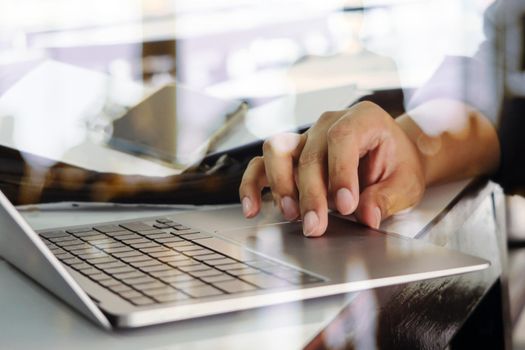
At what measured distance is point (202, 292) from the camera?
324mm

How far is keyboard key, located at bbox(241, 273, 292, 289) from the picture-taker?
0.34m

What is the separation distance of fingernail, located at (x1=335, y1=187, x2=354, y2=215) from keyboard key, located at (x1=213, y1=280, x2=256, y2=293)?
0.56ft

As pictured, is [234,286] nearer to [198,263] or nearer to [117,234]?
[198,263]

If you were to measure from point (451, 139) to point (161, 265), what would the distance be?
422 millimetres

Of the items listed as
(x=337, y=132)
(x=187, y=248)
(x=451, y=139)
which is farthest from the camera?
(x=451, y=139)

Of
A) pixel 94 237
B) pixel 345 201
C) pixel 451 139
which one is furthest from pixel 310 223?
pixel 451 139

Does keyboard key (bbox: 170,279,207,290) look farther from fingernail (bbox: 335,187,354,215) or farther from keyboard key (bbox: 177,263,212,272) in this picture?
fingernail (bbox: 335,187,354,215)

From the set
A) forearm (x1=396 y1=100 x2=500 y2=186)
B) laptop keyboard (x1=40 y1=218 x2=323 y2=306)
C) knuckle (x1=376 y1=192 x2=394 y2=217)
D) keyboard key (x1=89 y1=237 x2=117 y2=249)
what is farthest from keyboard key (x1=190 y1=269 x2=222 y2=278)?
forearm (x1=396 y1=100 x2=500 y2=186)

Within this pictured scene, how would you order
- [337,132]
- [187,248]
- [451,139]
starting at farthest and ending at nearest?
1. [451,139]
2. [337,132]
3. [187,248]

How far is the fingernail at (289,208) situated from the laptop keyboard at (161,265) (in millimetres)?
86

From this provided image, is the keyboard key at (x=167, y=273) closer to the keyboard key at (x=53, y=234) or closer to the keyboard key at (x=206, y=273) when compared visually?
the keyboard key at (x=206, y=273)

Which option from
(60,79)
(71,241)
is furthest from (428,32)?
(71,241)

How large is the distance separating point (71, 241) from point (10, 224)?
116 millimetres

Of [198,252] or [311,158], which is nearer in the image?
[198,252]
